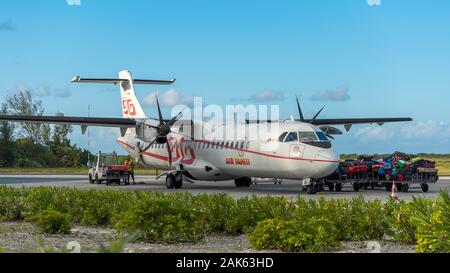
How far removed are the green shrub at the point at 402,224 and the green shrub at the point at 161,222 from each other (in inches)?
126

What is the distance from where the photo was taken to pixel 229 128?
28359mm

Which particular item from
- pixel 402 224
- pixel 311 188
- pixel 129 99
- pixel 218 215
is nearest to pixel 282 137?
pixel 311 188

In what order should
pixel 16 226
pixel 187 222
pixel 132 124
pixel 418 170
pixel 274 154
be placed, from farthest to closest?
1. pixel 132 124
2. pixel 418 170
3. pixel 274 154
4. pixel 16 226
5. pixel 187 222

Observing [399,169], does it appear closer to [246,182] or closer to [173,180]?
[246,182]

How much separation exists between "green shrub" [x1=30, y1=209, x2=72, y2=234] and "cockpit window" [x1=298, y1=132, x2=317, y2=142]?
42.9 feet

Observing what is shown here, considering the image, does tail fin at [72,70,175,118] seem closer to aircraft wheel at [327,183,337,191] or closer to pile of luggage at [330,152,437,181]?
aircraft wheel at [327,183,337,191]

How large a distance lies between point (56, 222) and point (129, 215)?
1.70 meters

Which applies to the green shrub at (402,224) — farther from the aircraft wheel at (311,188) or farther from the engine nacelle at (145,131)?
the engine nacelle at (145,131)

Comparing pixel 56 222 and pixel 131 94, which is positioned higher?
pixel 131 94

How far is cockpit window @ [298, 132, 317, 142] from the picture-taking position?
2336cm

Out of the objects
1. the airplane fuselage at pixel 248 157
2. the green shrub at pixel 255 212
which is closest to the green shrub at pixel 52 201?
the green shrub at pixel 255 212

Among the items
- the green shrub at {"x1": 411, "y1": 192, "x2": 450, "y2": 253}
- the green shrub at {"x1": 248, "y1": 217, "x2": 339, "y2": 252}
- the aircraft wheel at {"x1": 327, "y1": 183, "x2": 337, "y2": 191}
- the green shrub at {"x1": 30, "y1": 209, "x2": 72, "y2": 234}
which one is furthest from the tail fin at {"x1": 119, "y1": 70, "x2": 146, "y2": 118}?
the green shrub at {"x1": 411, "y1": 192, "x2": 450, "y2": 253}
